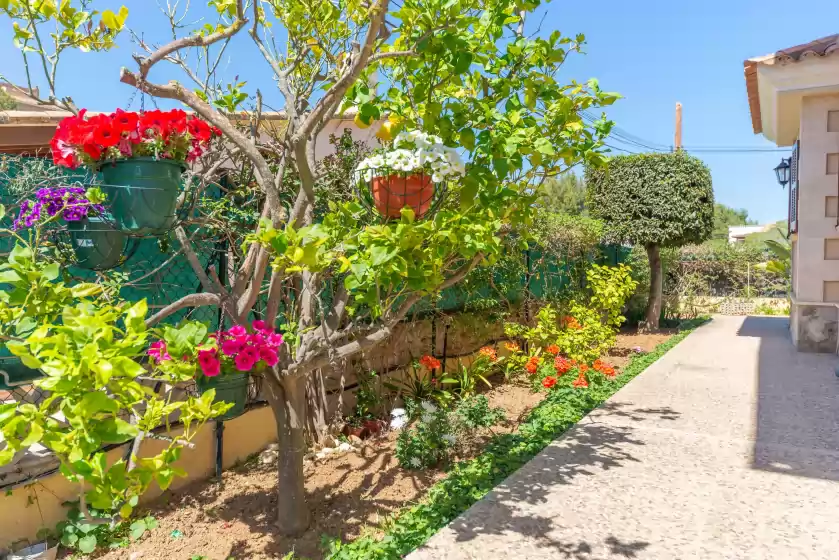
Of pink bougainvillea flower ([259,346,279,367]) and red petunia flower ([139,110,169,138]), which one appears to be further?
pink bougainvillea flower ([259,346,279,367])

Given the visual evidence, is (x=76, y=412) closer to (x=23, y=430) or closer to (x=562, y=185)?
(x=23, y=430)

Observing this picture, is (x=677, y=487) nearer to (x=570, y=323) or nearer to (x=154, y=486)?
(x=154, y=486)

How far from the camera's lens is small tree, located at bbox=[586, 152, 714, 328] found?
10508mm

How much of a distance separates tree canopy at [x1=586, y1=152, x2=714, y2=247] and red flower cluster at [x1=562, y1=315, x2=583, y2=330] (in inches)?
140

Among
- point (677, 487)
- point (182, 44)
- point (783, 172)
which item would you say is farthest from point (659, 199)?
point (182, 44)

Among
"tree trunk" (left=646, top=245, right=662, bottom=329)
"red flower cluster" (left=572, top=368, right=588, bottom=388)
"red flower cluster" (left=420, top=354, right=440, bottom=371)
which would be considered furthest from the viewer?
"tree trunk" (left=646, top=245, right=662, bottom=329)

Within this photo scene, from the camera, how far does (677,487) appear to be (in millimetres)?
3447

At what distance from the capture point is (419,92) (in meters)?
2.81

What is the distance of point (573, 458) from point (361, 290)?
2.24m

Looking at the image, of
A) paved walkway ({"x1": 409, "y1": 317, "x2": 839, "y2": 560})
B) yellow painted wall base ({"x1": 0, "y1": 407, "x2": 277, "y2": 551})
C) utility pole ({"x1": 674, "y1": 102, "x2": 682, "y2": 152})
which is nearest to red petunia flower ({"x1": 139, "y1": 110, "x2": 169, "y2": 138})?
yellow painted wall base ({"x1": 0, "y1": 407, "x2": 277, "y2": 551})

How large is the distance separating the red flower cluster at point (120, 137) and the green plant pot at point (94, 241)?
0.88ft

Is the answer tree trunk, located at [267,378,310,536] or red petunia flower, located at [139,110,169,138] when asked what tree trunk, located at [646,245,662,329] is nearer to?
tree trunk, located at [267,378,310,536]

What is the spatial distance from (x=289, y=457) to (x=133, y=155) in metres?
1.75


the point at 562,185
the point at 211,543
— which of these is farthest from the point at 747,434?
the point at 562,185
